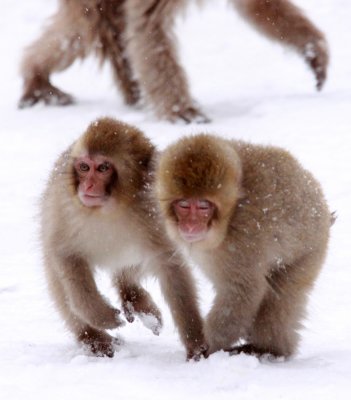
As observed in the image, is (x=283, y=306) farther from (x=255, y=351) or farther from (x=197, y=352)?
(x=197, y=352)

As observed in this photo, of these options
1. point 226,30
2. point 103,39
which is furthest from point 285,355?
point 226,30

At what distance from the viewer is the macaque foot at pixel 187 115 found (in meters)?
7.81

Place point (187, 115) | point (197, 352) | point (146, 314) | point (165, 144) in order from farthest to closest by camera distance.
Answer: point (187, 115)
point (165, 144)
point (146, 314)
point (197, 352)

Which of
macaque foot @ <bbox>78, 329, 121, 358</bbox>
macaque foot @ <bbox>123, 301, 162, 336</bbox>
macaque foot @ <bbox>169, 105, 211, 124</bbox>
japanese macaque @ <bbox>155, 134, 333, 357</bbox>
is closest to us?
japanese macaque @ <bbox>155, 134, 333, 357</bbox>

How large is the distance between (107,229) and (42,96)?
15.2ft

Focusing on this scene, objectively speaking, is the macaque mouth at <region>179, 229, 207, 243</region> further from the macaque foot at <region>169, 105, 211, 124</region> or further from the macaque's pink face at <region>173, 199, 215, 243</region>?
the macaque foot at <region>169, 105, 211, 124</region>

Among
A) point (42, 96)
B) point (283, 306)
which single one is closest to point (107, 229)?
point (283, 306)

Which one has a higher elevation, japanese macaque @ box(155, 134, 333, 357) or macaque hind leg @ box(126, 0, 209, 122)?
japanese macaque @ box(155, 134, 333, 357)

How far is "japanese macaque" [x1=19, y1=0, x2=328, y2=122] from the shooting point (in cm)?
791

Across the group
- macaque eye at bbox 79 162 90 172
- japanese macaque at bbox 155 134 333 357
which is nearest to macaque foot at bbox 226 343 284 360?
japanese macaque at bbox 155 134 333 357

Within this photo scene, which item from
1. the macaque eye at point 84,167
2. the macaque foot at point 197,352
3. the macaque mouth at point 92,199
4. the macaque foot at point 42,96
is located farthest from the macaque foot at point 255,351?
the macaque foot at point 42,96

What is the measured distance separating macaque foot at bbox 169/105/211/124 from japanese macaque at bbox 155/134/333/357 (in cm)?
351

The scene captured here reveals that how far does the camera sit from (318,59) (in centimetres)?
796

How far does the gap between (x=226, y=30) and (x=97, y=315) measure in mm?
7253
